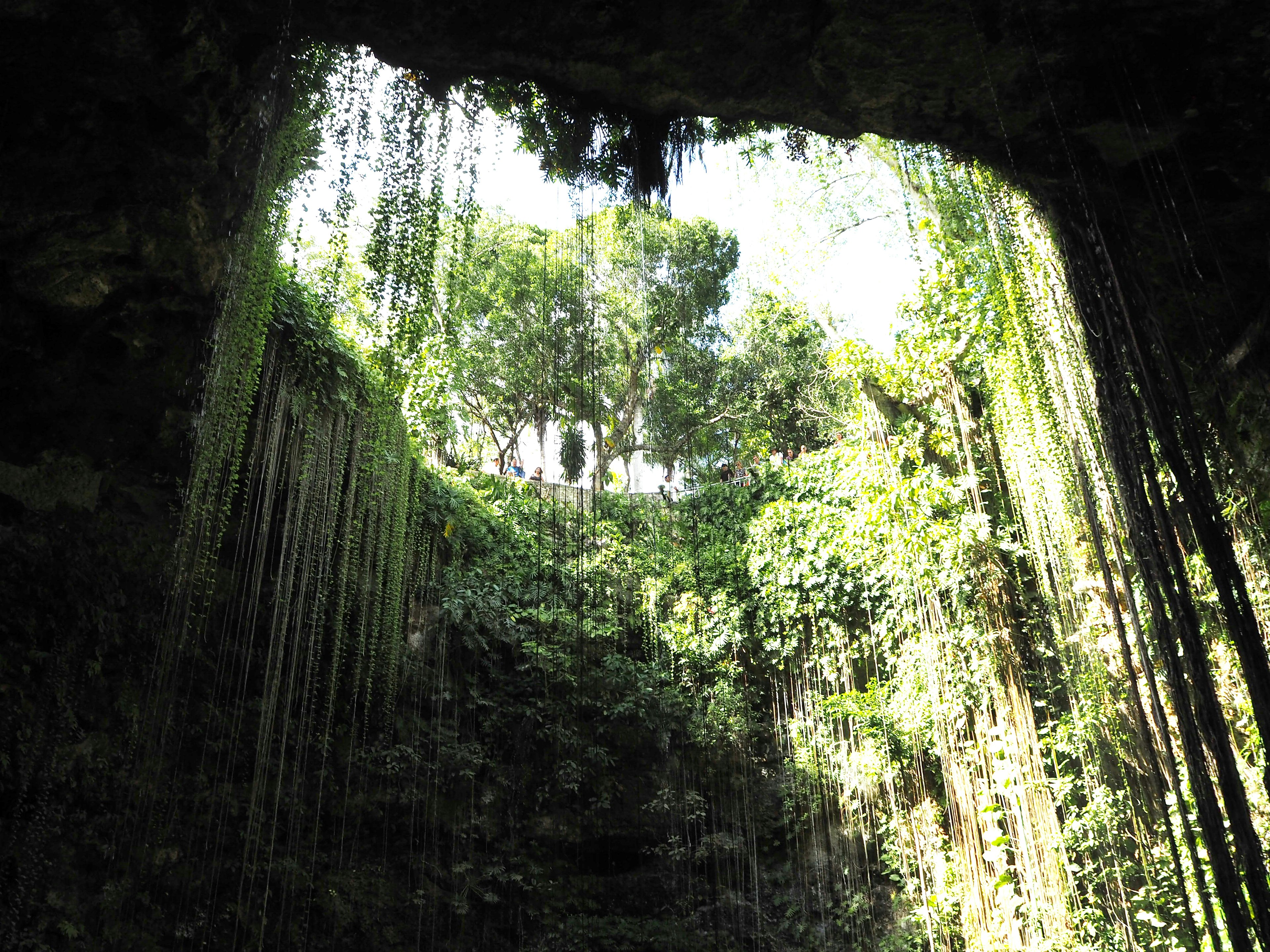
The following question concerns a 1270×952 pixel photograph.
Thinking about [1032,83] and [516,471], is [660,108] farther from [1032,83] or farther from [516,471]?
[516,471]

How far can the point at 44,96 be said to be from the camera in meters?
3.97

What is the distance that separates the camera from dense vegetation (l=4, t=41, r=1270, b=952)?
467cm

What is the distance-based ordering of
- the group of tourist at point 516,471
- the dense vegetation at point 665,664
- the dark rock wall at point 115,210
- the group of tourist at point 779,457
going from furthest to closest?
1. the group of tourist at point 516,471
2. the group of tourist at point 779,457
3. the dense vegetation at point 665,664
4. the dark rock wall at point 115,210

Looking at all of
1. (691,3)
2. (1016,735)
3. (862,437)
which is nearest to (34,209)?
(691,3)

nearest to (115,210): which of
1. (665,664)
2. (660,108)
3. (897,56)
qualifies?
(660,108)

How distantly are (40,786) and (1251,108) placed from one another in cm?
693

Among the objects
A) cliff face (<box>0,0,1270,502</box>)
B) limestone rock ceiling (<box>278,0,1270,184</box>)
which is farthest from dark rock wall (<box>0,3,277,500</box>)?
limestone rock ceiling (<box>278,0,1270,184</box>)

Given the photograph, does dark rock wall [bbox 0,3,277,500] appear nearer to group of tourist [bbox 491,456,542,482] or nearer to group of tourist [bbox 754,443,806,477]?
group of tourist [bbox 491,456,542,482]

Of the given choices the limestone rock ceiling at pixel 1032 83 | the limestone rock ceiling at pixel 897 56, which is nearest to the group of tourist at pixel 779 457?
the limestone rock ceiling at pixel 1032 83

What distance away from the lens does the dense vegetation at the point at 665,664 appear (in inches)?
184

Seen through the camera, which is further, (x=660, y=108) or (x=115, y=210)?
(x=660, y=108)

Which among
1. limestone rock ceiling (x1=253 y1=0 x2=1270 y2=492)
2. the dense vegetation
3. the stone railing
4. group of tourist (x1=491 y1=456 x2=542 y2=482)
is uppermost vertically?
group of tourist (x1=491 y1=456 x2=542 y2=482)

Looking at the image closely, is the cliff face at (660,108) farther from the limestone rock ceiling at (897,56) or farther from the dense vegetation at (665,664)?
the dense vegetation at (665,664)

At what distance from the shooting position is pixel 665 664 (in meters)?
8.14
